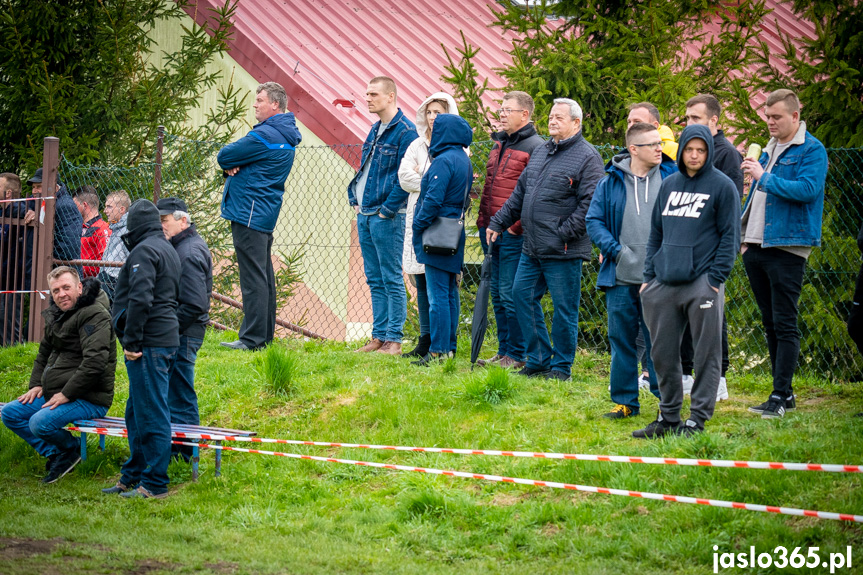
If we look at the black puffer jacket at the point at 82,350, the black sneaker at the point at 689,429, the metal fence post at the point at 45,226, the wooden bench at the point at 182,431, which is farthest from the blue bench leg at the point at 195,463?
the metal fence post at the point at 45,226

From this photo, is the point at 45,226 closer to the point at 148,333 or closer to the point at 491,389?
the point at 148,333

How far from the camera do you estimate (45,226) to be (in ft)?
34.4

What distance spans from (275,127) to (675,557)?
19.2 ft

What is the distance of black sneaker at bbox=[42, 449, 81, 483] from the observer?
6938 millimetres

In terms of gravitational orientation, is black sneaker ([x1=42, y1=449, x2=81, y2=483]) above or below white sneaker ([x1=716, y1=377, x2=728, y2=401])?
below

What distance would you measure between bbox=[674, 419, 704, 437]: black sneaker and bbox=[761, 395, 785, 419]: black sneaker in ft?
2.34

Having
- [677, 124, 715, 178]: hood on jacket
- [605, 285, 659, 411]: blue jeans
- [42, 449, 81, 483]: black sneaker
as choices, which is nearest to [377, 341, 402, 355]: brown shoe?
[605, 285, 659, 411]: blue jeans

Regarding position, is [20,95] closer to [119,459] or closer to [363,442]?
[119,459]

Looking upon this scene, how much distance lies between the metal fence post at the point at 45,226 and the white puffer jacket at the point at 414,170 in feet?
14.6

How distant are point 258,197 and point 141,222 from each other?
100 inches

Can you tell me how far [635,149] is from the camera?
21.6ft

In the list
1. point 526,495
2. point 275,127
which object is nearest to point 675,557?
point 526,495

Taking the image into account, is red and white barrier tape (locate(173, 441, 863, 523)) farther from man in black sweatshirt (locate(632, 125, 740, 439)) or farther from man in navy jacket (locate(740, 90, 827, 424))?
man in navy jacket (locate(740, 90, 827, 424))

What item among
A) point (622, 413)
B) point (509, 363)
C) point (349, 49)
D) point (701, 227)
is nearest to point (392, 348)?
Answer: point (509, 363)
